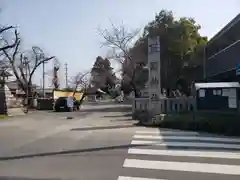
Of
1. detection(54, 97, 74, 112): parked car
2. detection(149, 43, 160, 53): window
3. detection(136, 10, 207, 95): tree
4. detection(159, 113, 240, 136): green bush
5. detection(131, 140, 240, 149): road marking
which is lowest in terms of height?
detection(131, 140, 240, 149): road marking

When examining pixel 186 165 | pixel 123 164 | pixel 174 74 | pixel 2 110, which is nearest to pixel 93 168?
pixel 123 164

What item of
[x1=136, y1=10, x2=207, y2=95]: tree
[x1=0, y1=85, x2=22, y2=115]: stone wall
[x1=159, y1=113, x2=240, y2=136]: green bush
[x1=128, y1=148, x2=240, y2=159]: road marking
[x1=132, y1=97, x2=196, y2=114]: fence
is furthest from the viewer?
[x1=136, y1=10, x2=207, y2=95]: tree

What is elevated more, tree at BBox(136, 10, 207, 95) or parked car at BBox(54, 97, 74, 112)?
tree at BBox(136, 10, 207, 95)

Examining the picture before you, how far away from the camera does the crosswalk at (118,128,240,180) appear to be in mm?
8164

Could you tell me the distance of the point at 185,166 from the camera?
9023 millimetres

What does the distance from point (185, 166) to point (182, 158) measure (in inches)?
37.1

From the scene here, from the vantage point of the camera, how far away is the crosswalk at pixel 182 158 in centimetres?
816

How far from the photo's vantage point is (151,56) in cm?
2355

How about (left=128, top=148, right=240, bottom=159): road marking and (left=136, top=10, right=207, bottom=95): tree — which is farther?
(left=136, top=10, right=207, bottom=95): tree

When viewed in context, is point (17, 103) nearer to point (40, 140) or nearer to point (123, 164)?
point (40, 140)

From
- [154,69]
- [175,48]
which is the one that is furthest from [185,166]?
[175,48]

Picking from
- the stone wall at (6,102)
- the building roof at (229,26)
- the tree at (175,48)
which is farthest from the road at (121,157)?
the tree at (175,48)

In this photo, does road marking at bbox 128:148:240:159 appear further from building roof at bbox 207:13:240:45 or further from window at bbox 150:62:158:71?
building roof at bbox 207:13:240:45

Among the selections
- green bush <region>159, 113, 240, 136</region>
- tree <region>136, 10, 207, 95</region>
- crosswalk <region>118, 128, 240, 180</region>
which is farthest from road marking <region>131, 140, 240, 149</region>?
tree <region>136, 10, 207, 95</region>
